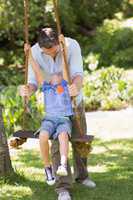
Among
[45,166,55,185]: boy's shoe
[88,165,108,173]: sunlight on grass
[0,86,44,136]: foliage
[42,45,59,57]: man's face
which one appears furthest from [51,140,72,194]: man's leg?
[0,86,44,136]: foliage

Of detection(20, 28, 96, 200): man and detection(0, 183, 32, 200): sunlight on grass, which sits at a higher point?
detection(20, 28, 96, 200): man

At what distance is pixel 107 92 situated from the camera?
38.2 ft

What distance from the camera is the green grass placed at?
5.99 m

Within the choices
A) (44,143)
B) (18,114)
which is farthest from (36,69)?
(18,114)

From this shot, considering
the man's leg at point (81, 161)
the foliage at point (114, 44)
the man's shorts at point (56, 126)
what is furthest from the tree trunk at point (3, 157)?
the foliage at point (114, 44)

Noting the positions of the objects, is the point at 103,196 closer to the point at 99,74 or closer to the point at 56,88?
the point at 56,88

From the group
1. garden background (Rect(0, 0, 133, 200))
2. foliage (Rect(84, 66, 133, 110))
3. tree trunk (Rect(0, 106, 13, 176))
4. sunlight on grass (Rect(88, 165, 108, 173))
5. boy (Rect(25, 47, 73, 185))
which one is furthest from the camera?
foliage (Rect(84, 66, 133, 110))

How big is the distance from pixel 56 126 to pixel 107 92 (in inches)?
239

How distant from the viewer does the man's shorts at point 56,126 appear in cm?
557

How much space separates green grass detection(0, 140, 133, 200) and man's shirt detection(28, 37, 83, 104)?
944 millimetres

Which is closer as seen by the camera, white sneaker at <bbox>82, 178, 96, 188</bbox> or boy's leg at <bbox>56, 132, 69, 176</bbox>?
boy's leg at <bbox>56, 132, 69, 176</bbox>

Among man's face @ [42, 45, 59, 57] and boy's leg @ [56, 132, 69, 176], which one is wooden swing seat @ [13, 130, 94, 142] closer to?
boy's leg @ [56, 132, 69, 176]

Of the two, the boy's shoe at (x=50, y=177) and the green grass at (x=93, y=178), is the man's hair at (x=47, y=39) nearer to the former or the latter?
the boy's shoe at (x=50, y=177)

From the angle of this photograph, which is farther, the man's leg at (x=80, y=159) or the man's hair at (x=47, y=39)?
the man's leg at (x=80, y=159)
